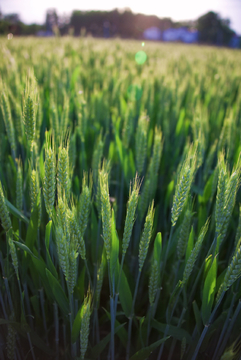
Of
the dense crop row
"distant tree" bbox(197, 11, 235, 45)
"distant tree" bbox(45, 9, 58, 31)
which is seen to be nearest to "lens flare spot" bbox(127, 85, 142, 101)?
the dense crop row

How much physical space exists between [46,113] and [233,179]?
3.79ft

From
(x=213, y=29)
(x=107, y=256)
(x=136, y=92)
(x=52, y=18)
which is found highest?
(x=213, y=29)

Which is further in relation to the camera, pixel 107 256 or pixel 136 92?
pixel 136 92

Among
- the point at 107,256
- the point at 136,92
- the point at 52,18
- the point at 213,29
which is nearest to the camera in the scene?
the point at 107,256

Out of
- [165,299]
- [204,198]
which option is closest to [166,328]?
[165,299]

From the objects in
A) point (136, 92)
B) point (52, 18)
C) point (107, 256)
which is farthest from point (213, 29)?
point (107, 256)

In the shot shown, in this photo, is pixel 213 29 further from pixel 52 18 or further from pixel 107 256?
pixel 107 256

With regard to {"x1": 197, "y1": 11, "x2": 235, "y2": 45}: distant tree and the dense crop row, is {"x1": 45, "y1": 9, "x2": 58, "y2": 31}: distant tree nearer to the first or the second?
the dense crop row

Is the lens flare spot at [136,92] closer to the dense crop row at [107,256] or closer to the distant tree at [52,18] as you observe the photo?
the dense crop row at [107,256]

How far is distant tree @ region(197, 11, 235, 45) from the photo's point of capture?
33.0m

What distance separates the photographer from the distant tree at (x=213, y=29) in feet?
108

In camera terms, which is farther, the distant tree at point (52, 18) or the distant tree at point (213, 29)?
the distant tree at point (213, 29)

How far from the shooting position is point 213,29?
35688mm

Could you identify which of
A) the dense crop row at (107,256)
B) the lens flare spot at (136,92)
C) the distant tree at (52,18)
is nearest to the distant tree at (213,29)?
the distant tree at (52,18)
